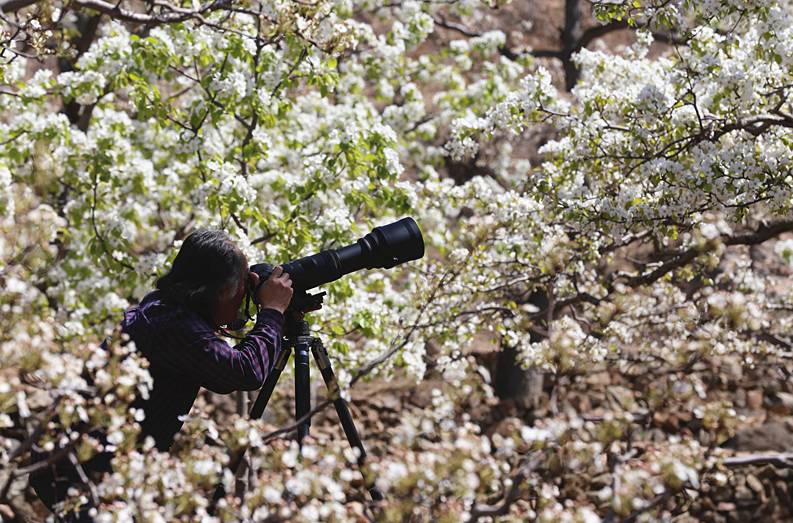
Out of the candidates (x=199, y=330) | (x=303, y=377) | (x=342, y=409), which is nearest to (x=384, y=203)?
(x=303, y=377)

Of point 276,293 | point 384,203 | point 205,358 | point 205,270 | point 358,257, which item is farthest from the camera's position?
point 384,203

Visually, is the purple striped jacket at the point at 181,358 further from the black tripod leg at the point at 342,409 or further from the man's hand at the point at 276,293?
the black tripod leg at the point at 342,409

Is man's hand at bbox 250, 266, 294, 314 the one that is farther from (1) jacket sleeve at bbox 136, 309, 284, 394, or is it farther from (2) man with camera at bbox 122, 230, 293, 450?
(1) jacket sleeve at bbox 136, 309, 284, 394

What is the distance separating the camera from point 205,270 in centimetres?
368

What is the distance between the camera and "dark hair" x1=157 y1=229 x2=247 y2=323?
3.67 metres

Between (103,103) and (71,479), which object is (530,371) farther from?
(71,479)

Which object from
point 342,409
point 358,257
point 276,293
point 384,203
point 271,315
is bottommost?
point 342,409

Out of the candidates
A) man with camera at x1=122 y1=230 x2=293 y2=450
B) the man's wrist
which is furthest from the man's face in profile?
the man's wrist

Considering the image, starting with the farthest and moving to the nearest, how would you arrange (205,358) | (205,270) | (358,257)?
(358,257) → (205,270) → (205,358)

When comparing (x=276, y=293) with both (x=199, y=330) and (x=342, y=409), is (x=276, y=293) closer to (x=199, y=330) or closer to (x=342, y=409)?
(x=199, y=330)

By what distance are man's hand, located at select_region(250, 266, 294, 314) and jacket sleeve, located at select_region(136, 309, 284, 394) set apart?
0.28 m

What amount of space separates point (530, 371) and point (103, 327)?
5083mm

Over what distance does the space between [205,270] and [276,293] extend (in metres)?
0.31

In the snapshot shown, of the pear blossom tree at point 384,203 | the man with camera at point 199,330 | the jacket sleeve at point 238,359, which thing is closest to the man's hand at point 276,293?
the man with camera at point 199,330
